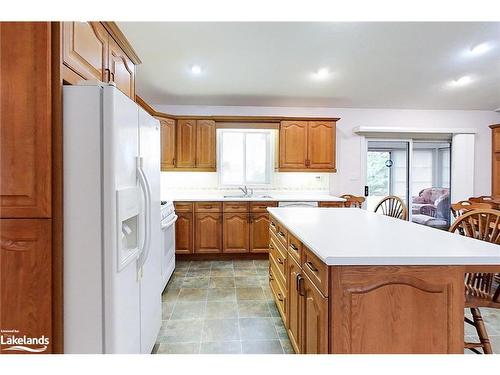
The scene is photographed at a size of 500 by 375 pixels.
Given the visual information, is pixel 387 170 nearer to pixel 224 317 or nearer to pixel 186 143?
pixel 186 143

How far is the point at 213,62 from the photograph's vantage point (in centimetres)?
361

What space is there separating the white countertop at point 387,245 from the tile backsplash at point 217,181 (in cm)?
290

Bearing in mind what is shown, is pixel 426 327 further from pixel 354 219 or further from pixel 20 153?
pixel 20 153

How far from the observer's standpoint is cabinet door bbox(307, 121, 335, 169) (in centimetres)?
449

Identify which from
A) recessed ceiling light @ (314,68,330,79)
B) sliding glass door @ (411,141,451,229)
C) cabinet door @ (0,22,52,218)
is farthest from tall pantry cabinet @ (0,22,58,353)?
sliding glass door @ (411,141,451,229)

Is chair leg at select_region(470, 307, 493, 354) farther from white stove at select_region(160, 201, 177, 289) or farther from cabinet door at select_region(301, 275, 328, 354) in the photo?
white stove at select_region(160, 201, 177, 289)

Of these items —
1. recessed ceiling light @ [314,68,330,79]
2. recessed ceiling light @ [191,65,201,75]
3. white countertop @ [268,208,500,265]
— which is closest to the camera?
white countertop @ [268,208,500,265]

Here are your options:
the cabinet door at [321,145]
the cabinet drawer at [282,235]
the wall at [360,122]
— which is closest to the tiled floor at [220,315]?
the cabinet drawer at [282,235]

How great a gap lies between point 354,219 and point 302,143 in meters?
2.56

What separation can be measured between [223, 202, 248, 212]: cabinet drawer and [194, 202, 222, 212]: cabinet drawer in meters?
0.09

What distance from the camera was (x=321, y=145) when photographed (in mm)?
4508

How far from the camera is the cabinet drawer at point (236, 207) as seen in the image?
4.13 meters

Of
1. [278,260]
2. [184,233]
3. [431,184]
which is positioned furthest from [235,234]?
[431,184]

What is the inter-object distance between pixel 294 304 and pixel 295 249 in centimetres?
35
